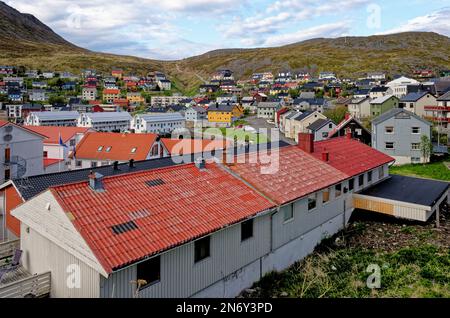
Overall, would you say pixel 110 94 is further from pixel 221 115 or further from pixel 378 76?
pixel 378 76

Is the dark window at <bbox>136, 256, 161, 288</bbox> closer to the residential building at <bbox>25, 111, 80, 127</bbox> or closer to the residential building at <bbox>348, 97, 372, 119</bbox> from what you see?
the residential building at <bbox>348, 97, 372, 119</bbox>

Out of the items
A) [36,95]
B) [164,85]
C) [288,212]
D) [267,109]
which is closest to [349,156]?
[288,212]

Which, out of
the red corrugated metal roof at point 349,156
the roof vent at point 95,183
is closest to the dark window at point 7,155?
the roof vent at point 95,183

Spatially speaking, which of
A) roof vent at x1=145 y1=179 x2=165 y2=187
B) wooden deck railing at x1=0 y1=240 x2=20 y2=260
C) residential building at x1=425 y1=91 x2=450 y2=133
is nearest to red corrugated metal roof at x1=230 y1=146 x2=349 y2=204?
roof vent at x1=145 y1=179 x2=165 y2=187

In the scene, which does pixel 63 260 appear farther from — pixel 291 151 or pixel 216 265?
pixel 291 151
